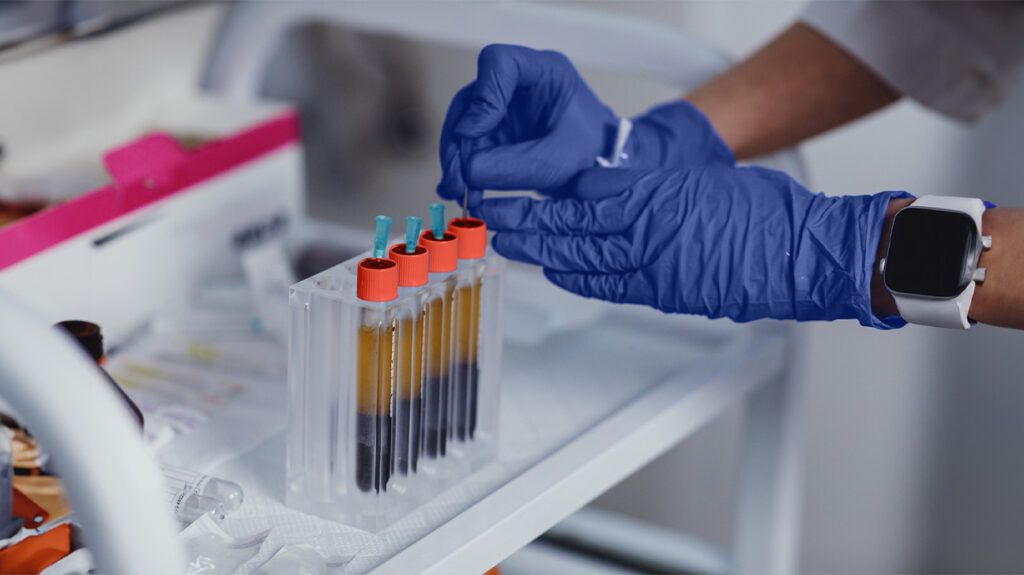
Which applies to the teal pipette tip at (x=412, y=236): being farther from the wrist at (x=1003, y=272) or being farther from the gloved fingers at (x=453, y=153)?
the wrist at (x=1003, y=272)

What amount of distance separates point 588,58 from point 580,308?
0.26 m

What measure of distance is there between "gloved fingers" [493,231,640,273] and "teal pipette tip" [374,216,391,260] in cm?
13

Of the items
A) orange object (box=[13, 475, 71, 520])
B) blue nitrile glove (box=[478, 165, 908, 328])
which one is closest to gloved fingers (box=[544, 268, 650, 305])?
blue nitrile glove (box=[478, 165, 908, 328])

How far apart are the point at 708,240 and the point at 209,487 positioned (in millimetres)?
393

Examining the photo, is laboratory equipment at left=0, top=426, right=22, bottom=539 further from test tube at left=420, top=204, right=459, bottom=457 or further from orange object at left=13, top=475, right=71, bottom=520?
test tube at left=420, top=204, right=459, bottom=457

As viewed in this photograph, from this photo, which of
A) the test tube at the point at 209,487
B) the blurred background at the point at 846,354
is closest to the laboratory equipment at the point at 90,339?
the test tube at the point at 209,487

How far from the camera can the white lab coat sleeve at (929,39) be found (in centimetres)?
118

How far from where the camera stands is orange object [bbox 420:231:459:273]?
0.81 metres

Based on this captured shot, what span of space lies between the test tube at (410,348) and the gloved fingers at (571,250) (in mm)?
109

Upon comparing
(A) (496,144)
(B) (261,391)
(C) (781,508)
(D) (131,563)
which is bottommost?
(C) (781,508)

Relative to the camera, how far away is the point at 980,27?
3.98ft

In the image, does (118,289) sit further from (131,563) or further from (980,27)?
(980,27)

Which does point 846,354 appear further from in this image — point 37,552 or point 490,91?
point 37,552

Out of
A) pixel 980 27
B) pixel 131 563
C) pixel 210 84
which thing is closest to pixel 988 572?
pixel 980 27
